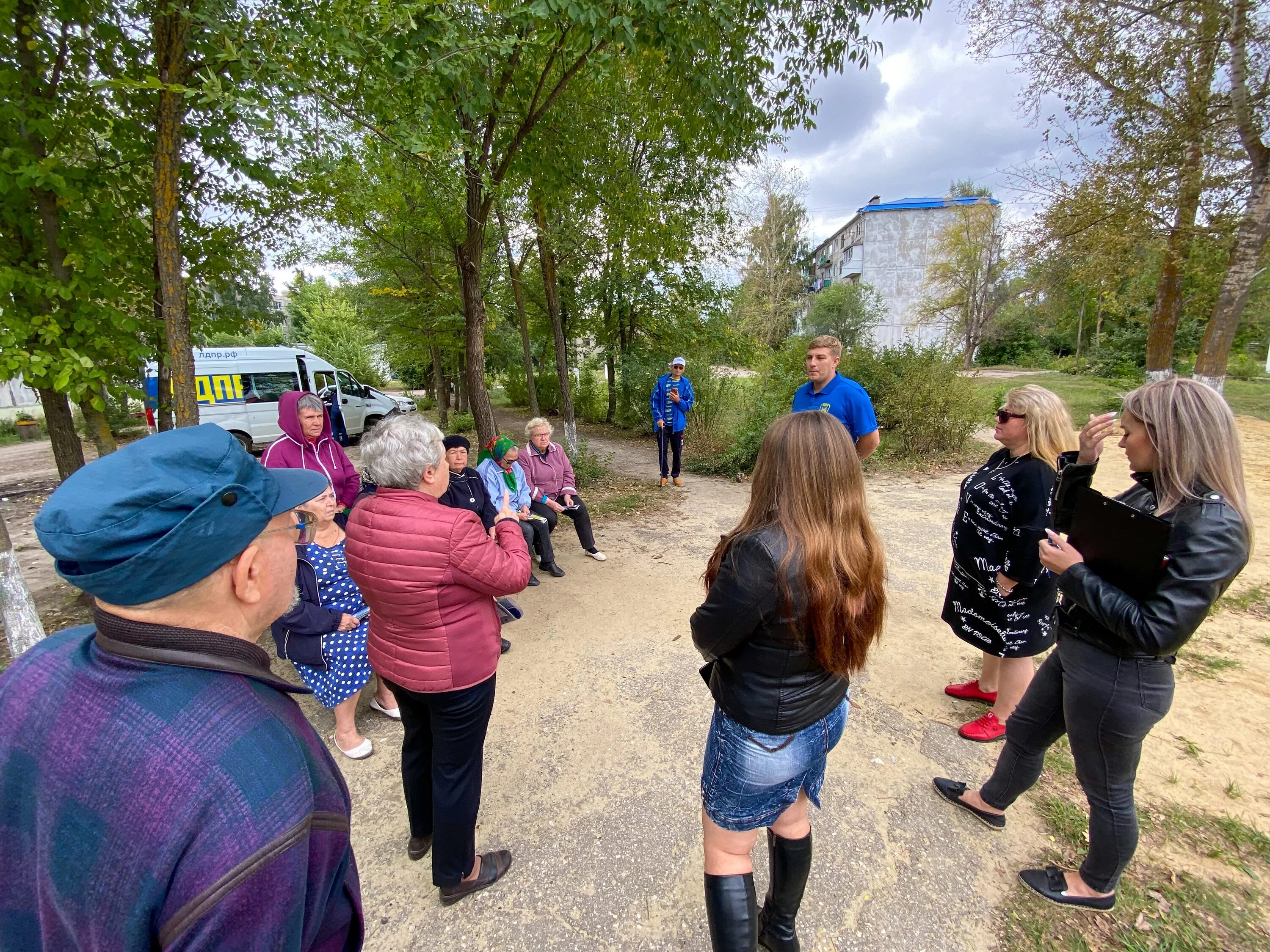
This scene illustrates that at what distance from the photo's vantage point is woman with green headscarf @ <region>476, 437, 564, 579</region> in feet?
15.4

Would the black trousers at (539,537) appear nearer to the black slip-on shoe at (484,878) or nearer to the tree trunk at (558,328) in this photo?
the black slip-on shoe at (484,878)

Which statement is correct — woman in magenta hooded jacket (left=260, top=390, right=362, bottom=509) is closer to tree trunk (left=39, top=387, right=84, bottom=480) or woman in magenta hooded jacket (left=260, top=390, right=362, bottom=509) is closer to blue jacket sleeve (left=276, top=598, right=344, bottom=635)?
blue jacket sleeve (left=276, top=598, right=344, bottom=635)

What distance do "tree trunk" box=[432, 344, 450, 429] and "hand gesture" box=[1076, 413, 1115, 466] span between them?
47.5 feet

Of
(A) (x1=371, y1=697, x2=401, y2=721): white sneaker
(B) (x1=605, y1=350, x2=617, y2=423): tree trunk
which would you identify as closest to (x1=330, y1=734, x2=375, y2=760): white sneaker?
(A) (x1=371, y1=697, x2=401, y2=721): white sneaker

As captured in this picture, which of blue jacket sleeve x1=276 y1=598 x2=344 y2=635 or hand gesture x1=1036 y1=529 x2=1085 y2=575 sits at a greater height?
hand gesture x1=1036 y1=529 x2=1085 y2=575

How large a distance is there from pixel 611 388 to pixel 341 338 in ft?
69.2

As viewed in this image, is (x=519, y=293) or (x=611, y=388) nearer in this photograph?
(x=519, y=293)

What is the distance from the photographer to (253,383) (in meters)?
12.4

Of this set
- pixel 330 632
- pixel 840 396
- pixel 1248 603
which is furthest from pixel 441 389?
pixel 1248 603

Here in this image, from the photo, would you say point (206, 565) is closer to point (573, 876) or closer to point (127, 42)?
point (573, 876)

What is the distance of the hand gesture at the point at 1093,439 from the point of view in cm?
207

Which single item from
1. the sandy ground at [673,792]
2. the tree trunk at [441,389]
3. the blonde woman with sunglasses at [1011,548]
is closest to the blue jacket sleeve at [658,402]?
the sandy ground at [673,792]

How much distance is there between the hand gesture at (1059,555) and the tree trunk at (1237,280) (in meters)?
7.86

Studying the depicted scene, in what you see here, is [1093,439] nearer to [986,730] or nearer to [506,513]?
[986,730]
